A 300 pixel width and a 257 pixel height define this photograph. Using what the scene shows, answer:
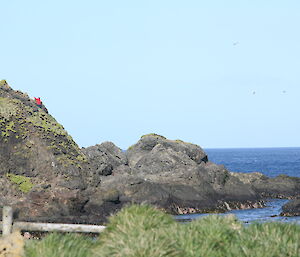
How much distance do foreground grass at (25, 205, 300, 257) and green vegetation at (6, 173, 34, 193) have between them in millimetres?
28241

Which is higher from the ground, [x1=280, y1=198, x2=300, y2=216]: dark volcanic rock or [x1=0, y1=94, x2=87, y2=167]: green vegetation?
[x1=0, y1=94, x2=87, y2=167]: green vegetation

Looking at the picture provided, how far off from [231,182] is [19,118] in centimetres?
1802

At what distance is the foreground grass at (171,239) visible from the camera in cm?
974

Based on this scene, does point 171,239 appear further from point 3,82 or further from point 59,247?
point 3,82

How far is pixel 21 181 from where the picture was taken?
4025 centimetres

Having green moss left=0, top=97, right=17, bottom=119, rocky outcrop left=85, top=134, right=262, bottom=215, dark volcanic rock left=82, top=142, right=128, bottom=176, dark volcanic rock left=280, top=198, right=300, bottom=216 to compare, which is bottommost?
dark volcanic rock left=280, top=198, right=300, bottom=216

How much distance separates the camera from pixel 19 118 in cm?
4469

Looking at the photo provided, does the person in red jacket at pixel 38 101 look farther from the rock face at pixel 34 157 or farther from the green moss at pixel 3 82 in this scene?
the green moss at pixel 3 82

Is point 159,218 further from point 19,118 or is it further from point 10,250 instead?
point 19,118

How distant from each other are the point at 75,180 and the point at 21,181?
3.80 metres

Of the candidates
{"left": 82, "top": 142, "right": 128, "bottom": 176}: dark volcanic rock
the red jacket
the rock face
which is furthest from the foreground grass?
the red jacket

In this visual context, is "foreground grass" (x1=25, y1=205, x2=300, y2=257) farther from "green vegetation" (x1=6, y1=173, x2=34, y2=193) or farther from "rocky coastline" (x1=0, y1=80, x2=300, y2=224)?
"green vegetation" (x1=6, y1=173, x2=34, y2=193)

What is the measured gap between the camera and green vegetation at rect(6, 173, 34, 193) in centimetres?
3948

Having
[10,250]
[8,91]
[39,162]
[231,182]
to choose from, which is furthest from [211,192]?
[10,250]
